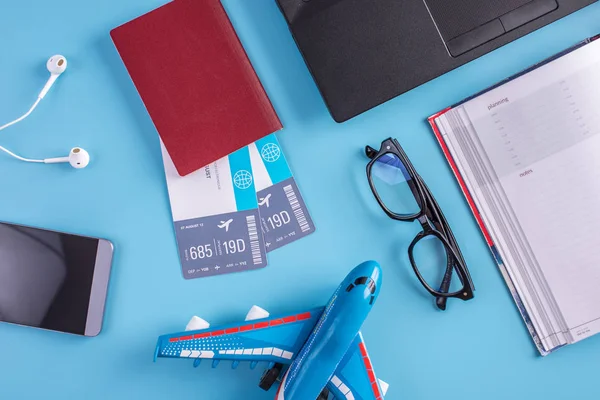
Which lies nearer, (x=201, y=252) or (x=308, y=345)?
(x=308, y=345)

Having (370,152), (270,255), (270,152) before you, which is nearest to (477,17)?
(370,152)

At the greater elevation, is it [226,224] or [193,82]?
[193,82]

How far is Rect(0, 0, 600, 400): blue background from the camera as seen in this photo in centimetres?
79

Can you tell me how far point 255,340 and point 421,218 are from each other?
0.29m

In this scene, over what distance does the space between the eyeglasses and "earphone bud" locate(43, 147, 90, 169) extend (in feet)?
1.35

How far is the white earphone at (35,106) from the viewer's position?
0.78 metres

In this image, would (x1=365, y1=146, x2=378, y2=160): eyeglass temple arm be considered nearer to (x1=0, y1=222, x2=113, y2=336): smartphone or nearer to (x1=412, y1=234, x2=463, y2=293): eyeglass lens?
(x1=412, y1=234, x2=463, y2=293): eyeglass lens

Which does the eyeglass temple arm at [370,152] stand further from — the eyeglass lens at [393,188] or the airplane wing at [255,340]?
the airplane wing at [255,340]

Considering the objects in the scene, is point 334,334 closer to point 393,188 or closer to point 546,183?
point 393,188

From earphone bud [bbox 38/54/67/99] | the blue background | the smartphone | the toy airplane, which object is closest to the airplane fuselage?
the toy airplane

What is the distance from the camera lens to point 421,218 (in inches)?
30.6

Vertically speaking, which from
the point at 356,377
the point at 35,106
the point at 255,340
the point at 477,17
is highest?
the point at 35,106

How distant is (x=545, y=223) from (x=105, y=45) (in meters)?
0.70

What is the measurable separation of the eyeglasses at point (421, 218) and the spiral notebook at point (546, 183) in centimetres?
7
